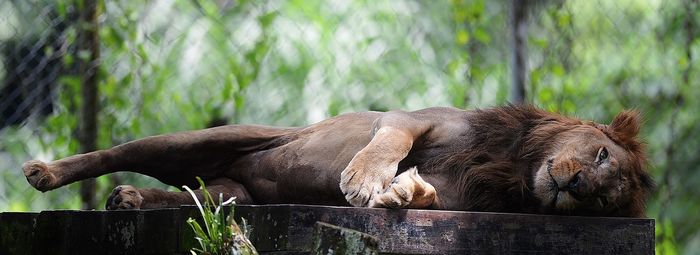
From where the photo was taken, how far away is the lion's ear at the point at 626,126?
12.8ft

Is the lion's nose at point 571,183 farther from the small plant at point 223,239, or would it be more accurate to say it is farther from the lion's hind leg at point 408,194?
the small plant at point 223,239

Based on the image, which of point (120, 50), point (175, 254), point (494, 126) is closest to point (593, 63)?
point (120, 50)

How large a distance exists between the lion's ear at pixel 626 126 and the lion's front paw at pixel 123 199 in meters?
1.60

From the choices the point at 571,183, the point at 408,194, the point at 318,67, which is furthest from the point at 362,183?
the point at 318,67

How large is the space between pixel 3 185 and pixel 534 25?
2.99 meters

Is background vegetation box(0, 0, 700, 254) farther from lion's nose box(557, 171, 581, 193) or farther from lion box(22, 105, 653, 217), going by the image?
lion's nose box(557, 171, 581, 193)

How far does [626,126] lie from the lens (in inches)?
156

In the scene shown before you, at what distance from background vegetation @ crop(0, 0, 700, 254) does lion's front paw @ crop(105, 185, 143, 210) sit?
232cm

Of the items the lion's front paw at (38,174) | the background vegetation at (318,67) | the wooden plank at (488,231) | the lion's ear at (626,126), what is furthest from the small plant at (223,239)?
the background vegetation at (318,67)

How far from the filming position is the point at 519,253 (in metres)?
3.20

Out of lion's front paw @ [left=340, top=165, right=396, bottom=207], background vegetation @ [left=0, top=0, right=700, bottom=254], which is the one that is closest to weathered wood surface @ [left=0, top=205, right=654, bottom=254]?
lion's front paw @ [left=340, top=165, right=396, bottom=207]

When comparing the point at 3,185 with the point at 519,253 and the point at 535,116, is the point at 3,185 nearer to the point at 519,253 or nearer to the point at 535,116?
the point at 535,116

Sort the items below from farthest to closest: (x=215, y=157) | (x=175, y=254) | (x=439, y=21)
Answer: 1. (x=439, y=21)
2. (x=215, y=157)
3. (x=175, y=254)

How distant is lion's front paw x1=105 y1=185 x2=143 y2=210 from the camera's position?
150 inches
